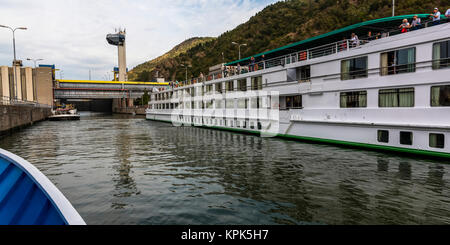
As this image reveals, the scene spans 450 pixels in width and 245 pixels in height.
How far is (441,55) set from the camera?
13.6 metres

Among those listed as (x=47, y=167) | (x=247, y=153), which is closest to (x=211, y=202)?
(x=247, y=153)

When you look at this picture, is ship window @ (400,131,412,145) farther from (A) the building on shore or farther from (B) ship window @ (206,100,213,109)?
(A) the building on shore

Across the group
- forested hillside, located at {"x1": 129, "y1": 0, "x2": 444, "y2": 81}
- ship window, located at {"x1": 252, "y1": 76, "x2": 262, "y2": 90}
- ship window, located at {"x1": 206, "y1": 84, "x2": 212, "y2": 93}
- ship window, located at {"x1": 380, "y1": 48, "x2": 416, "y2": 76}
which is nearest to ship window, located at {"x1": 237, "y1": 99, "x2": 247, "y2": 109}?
ship window, located at {"x1": 252, "y1": 76, "x2": 262, "y2": 90}

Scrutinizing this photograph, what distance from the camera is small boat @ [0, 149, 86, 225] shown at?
12.9 feet

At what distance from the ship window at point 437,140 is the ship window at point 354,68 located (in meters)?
A: 5.26

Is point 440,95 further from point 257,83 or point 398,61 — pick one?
point 257,83

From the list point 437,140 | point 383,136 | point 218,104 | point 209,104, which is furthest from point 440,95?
point 209,104

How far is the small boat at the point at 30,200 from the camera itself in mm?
3939

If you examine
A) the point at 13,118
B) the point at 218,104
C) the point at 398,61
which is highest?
the point at 398,61

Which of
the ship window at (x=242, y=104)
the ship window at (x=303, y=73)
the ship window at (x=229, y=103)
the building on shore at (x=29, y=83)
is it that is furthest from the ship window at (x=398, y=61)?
the building on shore at (x=29, y=83)

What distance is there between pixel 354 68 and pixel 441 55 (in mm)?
4818

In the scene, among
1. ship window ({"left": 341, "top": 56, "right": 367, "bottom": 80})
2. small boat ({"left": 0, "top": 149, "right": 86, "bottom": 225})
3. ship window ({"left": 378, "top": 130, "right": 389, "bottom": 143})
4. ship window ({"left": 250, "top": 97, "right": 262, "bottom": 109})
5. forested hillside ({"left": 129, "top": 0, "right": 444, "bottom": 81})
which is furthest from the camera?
forested hillside ({"left": 129, "top": 0, "right": 444, "bottom": 81})

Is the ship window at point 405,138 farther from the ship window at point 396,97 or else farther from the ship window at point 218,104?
the ship window at point 218,104

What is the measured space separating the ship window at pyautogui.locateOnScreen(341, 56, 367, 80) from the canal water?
4891 mm
